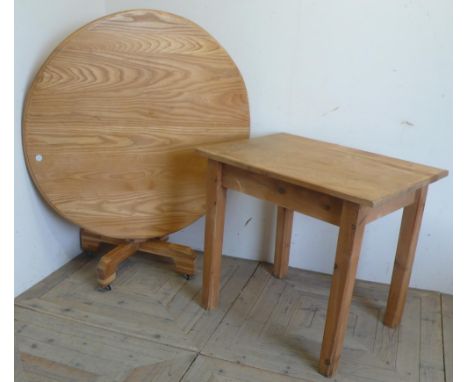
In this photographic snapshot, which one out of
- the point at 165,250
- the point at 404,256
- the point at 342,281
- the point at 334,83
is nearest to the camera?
the point at 342,281

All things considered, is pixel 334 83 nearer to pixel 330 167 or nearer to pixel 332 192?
pixel 330 167

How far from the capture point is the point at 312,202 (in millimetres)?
1521

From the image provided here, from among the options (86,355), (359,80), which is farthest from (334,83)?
(86,355)

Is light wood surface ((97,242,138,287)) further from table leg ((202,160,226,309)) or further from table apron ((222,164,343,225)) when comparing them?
table apron ((222,164,343,225))

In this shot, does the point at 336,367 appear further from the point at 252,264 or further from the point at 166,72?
the point at 166,72

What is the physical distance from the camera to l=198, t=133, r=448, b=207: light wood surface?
1.41 m

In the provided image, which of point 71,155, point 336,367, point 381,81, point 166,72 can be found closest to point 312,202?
point 336,367

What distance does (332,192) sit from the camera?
1.40m

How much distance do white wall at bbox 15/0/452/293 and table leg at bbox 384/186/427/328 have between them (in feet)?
1.02

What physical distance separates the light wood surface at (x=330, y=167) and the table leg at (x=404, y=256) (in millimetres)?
158

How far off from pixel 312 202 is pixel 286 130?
667 mm

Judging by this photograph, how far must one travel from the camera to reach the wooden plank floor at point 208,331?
1.61 m

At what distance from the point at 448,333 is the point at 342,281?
69cm

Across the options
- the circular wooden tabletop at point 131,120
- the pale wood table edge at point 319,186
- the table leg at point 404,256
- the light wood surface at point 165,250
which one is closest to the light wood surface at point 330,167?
the pale wood table edge at point 319,186
